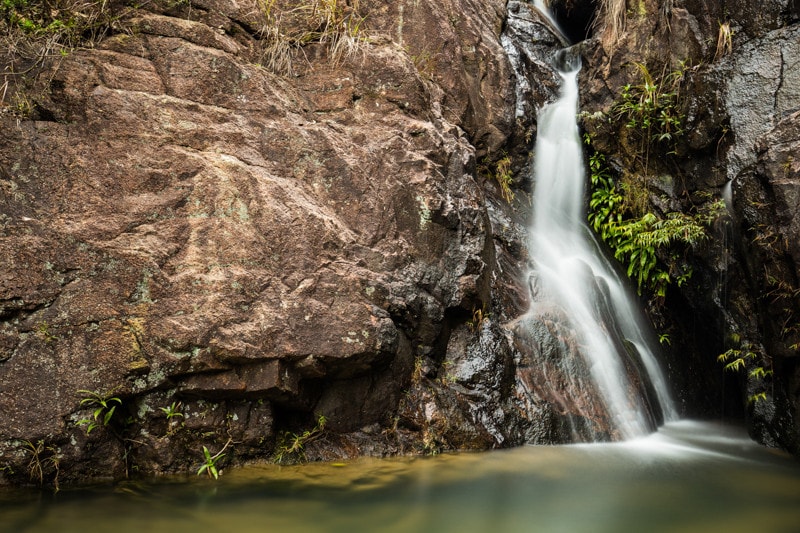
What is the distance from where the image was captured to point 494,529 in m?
3.08

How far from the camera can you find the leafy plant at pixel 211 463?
369 cm

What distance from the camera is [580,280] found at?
6633 mm

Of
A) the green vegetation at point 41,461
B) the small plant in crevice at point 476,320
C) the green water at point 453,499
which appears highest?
the small plant in crevice at point 476,320

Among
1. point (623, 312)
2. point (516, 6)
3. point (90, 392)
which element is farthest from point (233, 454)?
point (516, 6)

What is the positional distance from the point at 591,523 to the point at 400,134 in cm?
390

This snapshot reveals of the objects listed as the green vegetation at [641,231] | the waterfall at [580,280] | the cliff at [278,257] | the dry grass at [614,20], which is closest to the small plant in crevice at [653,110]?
the cliff at [278,257]

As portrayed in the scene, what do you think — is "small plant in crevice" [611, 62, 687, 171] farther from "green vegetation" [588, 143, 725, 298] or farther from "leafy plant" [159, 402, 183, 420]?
"leafy plant" [159, 402, 183, 420]

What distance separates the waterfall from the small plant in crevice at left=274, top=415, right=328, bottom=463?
2.88 meters

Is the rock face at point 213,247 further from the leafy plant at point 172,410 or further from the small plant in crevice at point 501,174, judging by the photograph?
the small plant in crevice at point 501,174

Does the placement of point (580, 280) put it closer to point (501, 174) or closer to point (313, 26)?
point (501, 174)

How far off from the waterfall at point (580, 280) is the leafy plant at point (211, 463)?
3.66 meters

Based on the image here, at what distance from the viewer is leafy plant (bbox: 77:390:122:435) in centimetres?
347

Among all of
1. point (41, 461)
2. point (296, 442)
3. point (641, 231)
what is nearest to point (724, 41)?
point (641, 231)

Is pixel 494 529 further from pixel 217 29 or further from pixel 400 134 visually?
pixel 217 29
